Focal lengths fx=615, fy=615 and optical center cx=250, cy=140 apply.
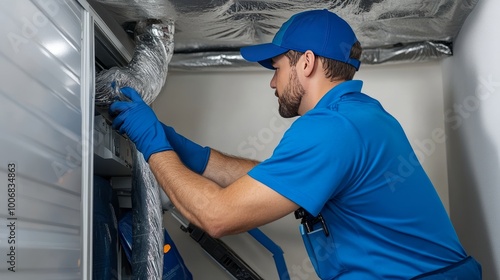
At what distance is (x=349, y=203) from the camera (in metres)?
1.49

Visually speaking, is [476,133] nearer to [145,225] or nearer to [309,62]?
[309,62]

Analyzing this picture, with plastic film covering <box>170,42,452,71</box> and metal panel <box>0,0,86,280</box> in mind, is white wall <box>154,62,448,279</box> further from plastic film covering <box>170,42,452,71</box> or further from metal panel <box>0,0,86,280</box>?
metal panel <box>0,0,86,280</box>

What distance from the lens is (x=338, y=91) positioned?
5.28 ft

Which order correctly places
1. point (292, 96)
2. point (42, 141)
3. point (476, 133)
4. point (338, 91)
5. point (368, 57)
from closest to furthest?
point (42, 141) → point (338, 91) → point (292, 96) → point (476, 133) → point (368, 57)

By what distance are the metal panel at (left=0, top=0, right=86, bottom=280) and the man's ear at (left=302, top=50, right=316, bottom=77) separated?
0.59 m

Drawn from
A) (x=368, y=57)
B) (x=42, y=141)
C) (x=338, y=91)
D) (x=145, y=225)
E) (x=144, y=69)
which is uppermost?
(x=368, y=57)

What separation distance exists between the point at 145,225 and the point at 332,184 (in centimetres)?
65

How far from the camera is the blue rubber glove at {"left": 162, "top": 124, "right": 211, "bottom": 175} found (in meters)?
1.85

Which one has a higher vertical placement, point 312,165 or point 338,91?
point 338,91

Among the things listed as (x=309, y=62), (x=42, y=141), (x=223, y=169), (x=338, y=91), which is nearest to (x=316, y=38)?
(x=309, y=62)

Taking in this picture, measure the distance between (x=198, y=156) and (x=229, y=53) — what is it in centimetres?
64

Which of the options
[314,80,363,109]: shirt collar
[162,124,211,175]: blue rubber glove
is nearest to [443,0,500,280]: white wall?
[314,80,363,109]: shirt collar

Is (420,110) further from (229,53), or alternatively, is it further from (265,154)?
(229,53)

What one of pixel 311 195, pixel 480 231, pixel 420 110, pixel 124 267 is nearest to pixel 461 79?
pixel 420 110
